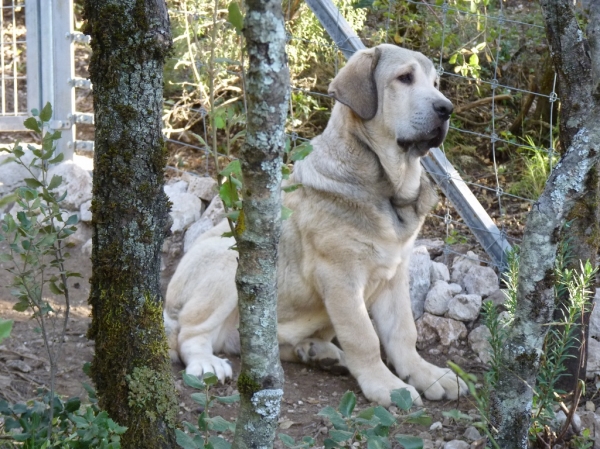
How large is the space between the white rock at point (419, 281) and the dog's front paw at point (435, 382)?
0.70 meters

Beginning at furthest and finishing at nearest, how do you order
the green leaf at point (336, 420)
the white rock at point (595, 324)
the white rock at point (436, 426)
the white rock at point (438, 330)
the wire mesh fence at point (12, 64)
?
1. the wire mesh fence at point (12, 64)
2. the white rock at point (438, 330)
3. the white rock at point (595, 324)
4. the white rock at point (436, 426)
5. the green leaf at point (336, 420)

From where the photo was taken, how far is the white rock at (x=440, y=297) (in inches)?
185

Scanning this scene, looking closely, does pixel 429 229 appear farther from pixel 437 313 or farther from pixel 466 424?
pixel 466 424

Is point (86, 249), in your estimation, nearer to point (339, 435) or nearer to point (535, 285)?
point (339, 435)

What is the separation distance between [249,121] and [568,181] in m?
1.19

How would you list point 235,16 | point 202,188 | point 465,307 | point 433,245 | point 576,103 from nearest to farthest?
point 235,16, point 576,103, point 465,307, point 433,245, point 202,188

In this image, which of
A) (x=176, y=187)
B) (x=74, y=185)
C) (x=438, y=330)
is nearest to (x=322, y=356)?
(x=438, y=330)

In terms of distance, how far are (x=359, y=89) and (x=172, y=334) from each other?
5.51ft

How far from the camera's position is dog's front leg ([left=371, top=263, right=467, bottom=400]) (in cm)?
396

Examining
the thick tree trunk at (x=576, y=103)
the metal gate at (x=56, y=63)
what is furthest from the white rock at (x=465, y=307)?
the metal gate at (x=56, y=63)

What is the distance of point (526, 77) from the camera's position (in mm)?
6711

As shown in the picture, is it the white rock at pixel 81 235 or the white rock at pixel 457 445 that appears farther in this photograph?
the white rock at pixel 81 235

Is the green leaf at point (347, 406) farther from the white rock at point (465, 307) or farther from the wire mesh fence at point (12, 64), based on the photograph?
the wire mesh fence at point (12, 64)

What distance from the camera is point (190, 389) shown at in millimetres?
3896
